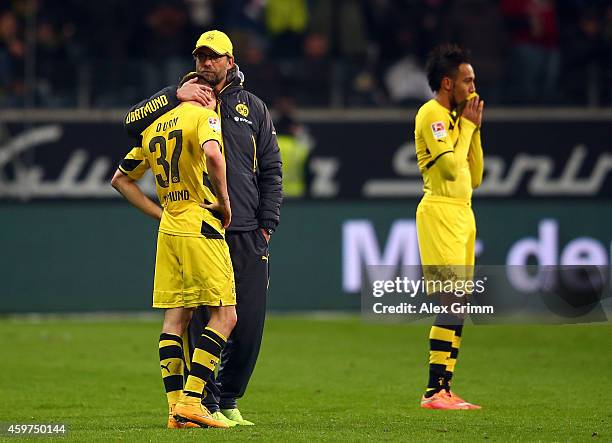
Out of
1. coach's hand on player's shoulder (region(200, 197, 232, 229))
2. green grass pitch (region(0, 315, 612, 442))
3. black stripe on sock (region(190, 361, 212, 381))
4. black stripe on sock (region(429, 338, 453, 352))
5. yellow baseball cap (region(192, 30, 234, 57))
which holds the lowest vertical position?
green grass pitch (region(0, 315, 612, 442))

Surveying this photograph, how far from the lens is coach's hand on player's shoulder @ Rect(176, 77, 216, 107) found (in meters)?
7.81

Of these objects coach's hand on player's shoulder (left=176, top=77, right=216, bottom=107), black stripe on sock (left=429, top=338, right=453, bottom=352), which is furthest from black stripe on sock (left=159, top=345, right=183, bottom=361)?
black stripe on sock (left=429, top=338, right=453, bottom=352)

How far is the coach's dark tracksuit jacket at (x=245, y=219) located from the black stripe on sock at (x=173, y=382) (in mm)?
328

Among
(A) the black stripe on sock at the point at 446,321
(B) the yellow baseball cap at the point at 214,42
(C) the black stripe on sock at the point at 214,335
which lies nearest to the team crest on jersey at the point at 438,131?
(A) the black stripe on sock at the point at 446,321

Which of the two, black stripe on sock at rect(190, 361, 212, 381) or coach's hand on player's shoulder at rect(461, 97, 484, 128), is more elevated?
coach's hand on player's shoulder at rect(461, 97, 484, 128)

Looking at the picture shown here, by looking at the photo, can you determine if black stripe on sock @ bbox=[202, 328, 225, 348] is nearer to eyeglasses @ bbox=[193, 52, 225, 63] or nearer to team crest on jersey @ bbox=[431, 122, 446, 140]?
eyeglasses @ bbox=[193, 52, 225, 63]

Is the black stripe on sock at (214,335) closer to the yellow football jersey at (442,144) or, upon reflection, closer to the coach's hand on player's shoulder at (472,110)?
the yellow football jersey at (442,144)

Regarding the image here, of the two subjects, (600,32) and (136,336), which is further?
(600,32)

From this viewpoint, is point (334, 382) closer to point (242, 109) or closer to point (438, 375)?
point (438, 375)

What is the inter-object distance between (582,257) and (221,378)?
904 cm

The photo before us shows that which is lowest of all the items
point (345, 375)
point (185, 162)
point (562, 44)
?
point (345, 375)

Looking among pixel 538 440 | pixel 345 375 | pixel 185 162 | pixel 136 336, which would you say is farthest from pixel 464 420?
pixel 136 336

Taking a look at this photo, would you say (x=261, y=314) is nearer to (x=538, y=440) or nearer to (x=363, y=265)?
(x=538, y=440)

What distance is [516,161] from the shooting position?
18.7 metres
